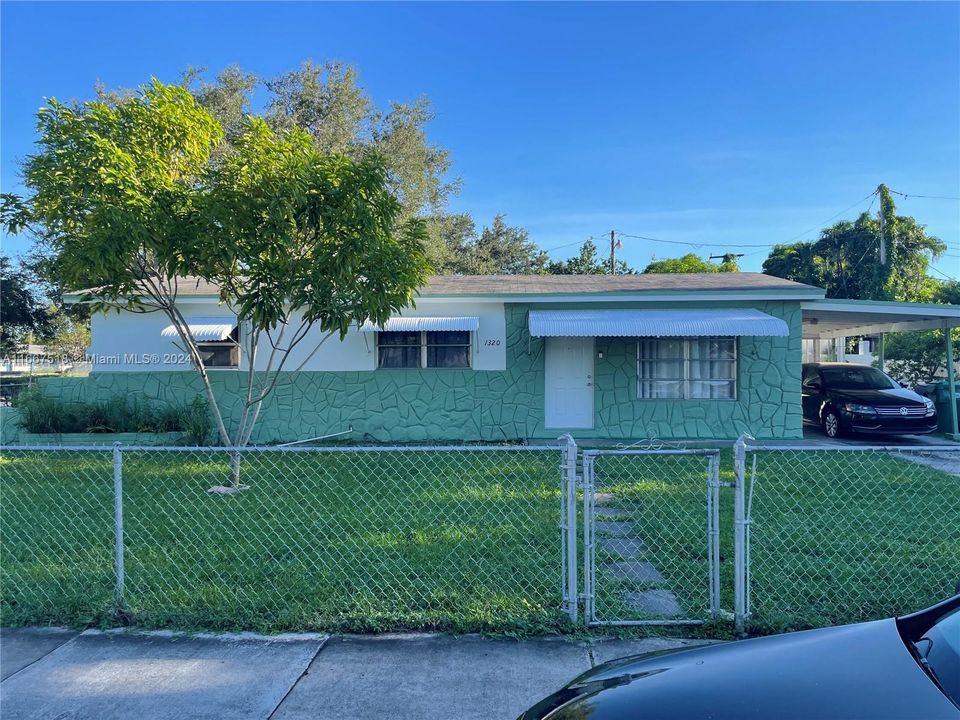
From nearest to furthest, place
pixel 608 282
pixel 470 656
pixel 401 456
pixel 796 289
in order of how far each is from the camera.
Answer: pixel 470 656
pixel 401 456
pixel 796 289
pixel 608 282

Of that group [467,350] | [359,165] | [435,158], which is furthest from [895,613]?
[435,158]

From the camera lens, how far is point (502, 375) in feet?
39.5

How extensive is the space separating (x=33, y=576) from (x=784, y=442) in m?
11.3

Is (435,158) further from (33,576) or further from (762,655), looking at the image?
(762,655)

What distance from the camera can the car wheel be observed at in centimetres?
1230

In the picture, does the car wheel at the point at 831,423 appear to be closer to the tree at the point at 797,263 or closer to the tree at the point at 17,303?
the tree at the point at 797,263

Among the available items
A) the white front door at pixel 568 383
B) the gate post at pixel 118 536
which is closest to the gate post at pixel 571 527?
the gate post at pixel 118 536

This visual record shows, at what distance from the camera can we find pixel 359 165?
7.04 m

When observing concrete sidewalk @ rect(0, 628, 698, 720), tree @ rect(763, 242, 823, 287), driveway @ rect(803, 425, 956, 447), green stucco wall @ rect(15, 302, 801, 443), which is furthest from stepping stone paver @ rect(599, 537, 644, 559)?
tree @ rect(763, 242, 823, 287)

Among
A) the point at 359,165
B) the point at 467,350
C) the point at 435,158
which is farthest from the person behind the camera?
the point at 435,158

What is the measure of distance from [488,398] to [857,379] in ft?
25.2

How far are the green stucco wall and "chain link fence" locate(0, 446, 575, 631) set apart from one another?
3331 mm

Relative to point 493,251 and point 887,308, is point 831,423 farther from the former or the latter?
point 493,251

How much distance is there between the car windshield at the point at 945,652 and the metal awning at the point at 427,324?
31.3ft
